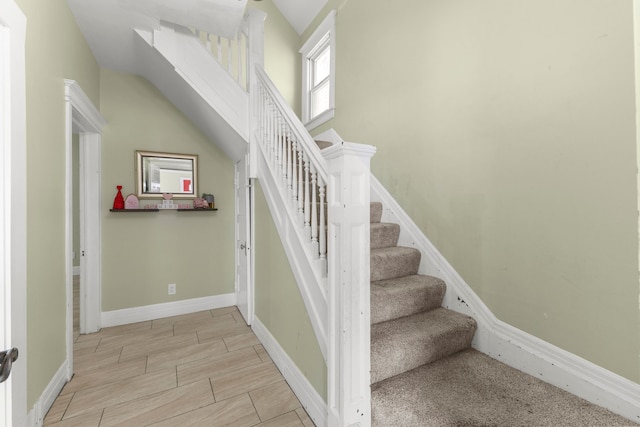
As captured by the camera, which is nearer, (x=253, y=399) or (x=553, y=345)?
(x=553, y=345)

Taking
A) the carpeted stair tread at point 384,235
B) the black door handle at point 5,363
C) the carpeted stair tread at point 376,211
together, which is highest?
the carpeted stair tread at point 376,211

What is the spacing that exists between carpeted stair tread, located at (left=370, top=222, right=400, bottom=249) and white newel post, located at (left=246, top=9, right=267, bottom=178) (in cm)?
126

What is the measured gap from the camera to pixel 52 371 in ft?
5.91

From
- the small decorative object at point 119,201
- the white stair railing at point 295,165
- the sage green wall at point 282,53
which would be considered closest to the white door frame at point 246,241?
the white stair railing at point 295,165

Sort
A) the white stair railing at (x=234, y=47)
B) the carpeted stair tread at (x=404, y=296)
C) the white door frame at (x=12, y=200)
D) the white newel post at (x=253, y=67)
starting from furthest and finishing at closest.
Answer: the white newel post at (x=253, y=67)
the white stair railing at (x=234, y=47)
the carpeted stair tread at (x=404, y=296)
the white door frame at (x=12, y=200)

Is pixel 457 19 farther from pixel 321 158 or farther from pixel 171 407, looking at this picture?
pixel 171 407

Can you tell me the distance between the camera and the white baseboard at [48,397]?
4.99 feet

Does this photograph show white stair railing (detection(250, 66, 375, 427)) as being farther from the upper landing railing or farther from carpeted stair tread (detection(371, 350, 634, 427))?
carpeted stair tread (detection(371, 350, 634, 427))

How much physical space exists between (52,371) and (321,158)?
2270 millimetres

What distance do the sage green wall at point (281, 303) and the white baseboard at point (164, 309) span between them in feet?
3.03

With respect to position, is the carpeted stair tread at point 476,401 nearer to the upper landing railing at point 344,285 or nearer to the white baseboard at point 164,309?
the upper landing railing at point 344,285

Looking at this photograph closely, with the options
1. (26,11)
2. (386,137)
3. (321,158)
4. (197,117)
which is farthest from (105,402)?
(386,137)

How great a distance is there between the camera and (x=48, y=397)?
1.71 meters

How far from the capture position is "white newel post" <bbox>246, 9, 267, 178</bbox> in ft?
8.68
